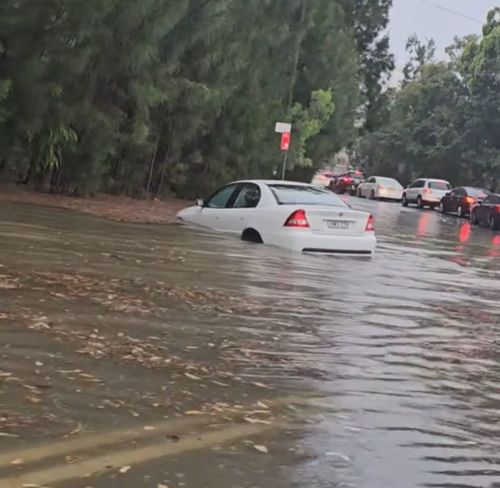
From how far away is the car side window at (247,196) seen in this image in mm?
14000

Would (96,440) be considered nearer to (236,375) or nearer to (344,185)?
(236,375)

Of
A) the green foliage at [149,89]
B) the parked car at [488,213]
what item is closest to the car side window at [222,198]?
the green foliage at [149,89]

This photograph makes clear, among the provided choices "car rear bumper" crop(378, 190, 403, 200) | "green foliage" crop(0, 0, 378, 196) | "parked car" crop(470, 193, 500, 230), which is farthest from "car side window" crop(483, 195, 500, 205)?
"car rear bumper" crop(378, 190, 403, 200)

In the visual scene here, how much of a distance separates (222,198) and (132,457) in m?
11.1

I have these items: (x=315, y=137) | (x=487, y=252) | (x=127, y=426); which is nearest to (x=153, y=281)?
(x=127, y=426)

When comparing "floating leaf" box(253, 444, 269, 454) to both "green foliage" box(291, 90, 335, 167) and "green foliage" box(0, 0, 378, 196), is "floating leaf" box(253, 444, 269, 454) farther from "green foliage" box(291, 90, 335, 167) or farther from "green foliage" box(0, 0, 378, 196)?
"green foliage" box(291, 90, 335, 167)

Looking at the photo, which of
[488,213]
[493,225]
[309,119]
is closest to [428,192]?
[488,213]

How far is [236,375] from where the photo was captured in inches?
234

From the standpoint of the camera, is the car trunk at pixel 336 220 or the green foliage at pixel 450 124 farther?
the green foliage at pixel 450 124

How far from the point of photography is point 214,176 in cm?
2664

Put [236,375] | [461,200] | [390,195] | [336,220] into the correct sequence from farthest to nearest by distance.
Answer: [390,195]
[461,200]
[336,220]
[236,375]

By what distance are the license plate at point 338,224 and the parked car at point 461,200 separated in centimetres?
2510

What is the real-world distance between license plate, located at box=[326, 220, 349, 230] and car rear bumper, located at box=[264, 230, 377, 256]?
5.2 inches

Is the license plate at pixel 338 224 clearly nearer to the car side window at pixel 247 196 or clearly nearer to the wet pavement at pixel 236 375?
the car side window at pixel 247 196
